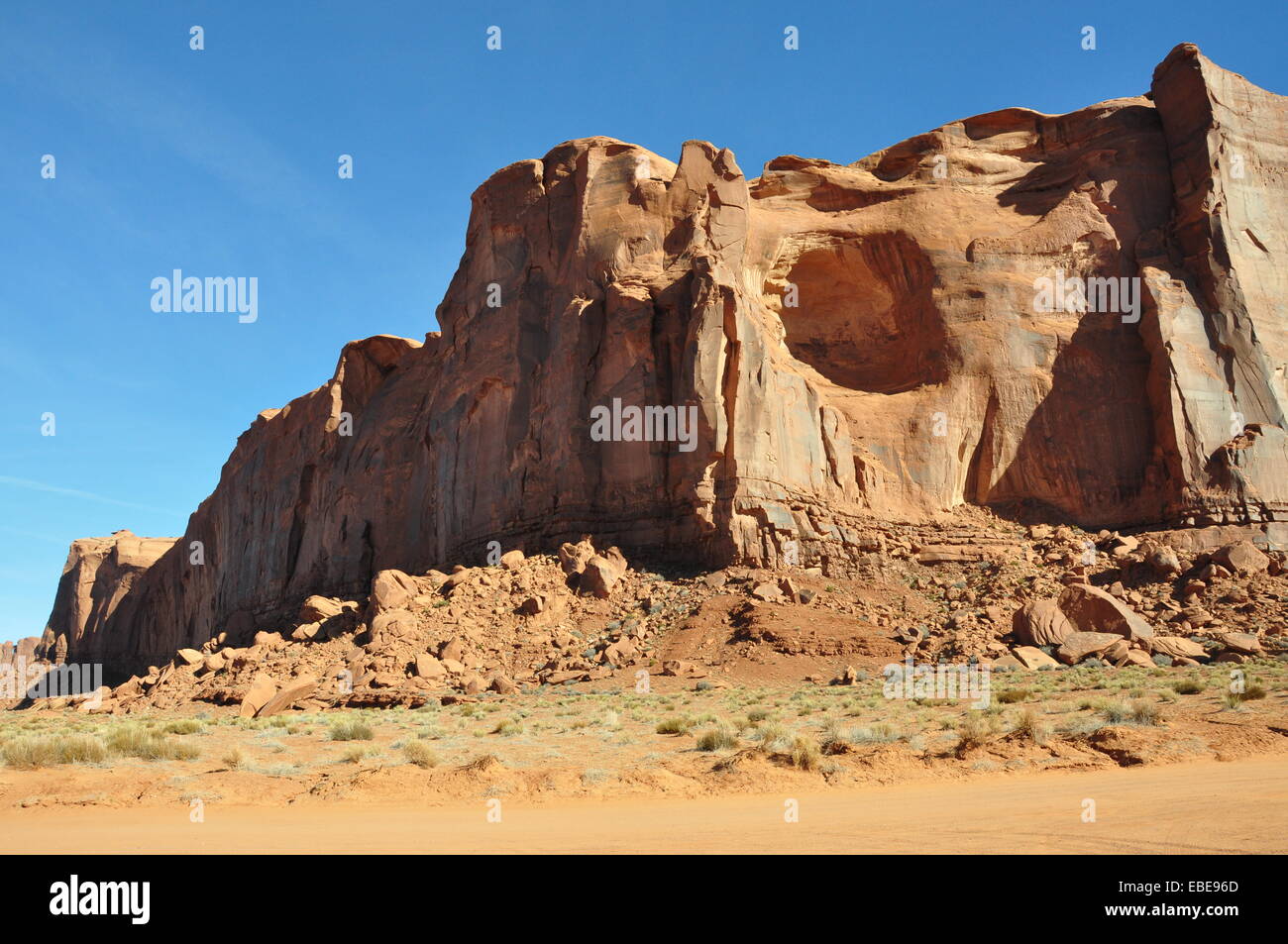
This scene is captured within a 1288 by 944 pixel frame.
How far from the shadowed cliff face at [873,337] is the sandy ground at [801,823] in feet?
75.3

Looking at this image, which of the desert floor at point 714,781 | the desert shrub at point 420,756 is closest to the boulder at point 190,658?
the desert floor at point 714,781

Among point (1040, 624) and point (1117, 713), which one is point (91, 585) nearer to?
point (1040, 624)

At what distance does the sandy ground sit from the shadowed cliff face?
23.0 meters

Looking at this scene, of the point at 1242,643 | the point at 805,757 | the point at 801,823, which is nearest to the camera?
the point at 801,823

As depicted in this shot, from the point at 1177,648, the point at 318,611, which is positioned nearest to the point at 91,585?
the point at 318,611

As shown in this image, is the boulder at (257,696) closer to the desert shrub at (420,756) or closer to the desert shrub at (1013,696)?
the desert shrub at (420,756)

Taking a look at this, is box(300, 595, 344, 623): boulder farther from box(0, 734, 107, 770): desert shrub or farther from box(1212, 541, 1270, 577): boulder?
box(1212, 541, 1270, 577): boulder

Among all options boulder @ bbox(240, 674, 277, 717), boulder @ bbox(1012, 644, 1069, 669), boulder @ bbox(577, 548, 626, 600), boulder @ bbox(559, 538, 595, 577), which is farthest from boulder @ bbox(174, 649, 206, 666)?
boulder @ bbox(1012, 644, 1069, 669)

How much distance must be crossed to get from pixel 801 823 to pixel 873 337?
3616 cm

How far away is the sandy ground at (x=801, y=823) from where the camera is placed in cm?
758

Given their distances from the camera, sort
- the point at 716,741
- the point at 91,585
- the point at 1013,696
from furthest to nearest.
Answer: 1. the point at 91,585
2. the point at 1013,696
3. the point at 716,741

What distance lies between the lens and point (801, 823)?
29.5ft

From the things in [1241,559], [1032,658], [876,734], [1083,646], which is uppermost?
[1241,559]
